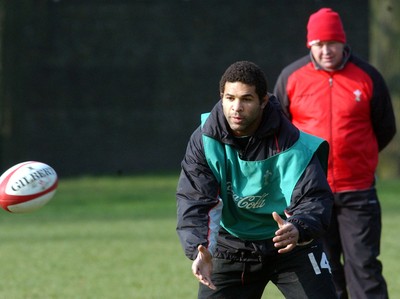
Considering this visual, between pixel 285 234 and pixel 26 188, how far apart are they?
7.34 ft

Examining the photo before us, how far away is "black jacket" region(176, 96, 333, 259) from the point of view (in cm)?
574

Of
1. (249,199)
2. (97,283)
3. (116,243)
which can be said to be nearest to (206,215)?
(249,199)

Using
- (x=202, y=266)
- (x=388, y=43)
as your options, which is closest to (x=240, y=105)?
(x=202, y=266)

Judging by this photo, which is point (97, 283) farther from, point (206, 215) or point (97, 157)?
point (97, 157)

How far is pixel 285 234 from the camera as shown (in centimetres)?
544

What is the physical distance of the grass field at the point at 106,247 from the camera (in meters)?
9.65

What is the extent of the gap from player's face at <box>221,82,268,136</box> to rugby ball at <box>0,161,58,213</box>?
1.77 meters

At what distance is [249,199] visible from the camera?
236 inches

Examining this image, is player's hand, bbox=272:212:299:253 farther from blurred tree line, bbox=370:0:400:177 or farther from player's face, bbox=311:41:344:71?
blurred tree line, bbox=370:0:400:177

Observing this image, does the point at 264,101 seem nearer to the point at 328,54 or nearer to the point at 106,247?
the point at 328,54

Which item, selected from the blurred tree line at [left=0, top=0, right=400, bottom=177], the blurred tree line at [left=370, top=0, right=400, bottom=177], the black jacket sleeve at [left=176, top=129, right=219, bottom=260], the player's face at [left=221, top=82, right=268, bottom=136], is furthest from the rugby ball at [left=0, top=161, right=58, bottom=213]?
the blurred tree line at [left=0, top=0, right=400, bottom=177]

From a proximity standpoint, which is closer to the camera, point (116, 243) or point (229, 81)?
point (229, 81)

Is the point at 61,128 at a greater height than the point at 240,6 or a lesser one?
lesser

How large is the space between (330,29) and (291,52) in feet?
47.9
